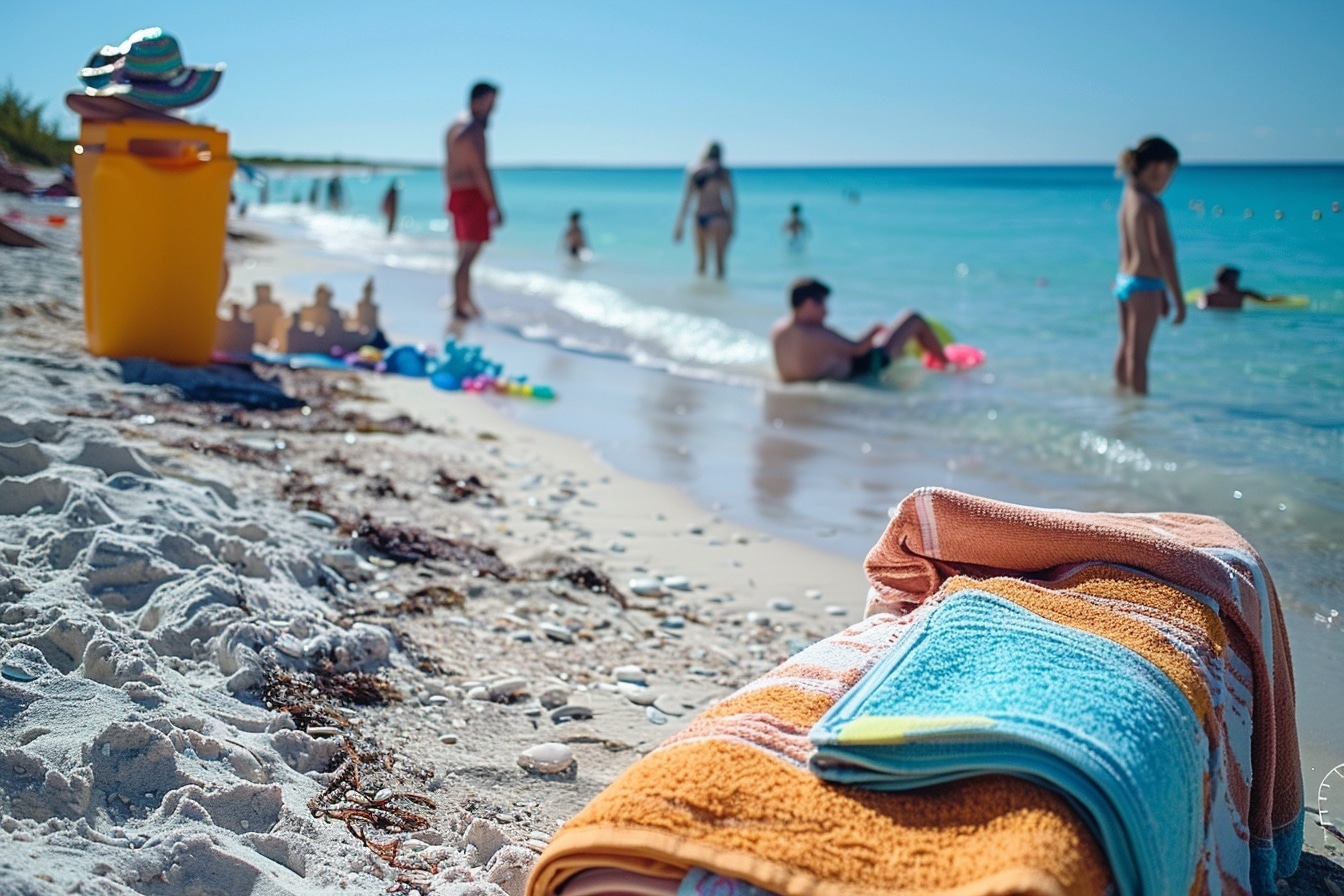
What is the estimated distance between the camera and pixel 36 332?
657 cm

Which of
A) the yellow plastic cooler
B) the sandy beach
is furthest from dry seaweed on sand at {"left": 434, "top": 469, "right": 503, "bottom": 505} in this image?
the yellow plastic cooler

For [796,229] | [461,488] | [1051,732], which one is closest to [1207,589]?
[1051,732]

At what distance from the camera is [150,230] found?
609 centimetres

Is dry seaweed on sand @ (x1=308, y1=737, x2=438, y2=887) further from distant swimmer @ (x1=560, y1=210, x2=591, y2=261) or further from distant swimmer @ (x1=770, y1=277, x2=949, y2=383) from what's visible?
distant swimmer @ (x1=560, y1=210, x2=591, y2=261)

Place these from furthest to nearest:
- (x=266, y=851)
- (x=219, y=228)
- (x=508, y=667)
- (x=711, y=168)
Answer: (x=711, y=168) < (x=219, y=228) < (x=508, y=667) < (x=266, y=851)

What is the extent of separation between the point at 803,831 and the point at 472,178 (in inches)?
366

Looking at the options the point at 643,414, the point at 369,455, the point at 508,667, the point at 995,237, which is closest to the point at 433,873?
the point at 508,667

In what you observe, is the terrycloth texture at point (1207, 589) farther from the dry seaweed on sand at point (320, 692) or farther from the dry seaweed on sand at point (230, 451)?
the dry seaweed on sand at point (230, 451)

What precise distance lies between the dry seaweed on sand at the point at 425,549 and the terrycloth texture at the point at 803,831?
7.18 feet

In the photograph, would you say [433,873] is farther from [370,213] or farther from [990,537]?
[370,213]

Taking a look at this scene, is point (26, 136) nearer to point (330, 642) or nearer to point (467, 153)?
point (467, 153)

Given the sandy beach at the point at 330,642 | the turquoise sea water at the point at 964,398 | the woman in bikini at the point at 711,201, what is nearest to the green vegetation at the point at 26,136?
the turquoise sea water at the point at 964,398

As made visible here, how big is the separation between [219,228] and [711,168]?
8.97 metres

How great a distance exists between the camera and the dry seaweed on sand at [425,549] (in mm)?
3754
